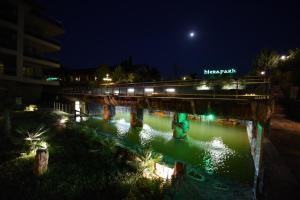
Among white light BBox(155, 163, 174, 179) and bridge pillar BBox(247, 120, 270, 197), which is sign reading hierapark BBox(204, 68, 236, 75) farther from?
white light BBox(155, 163, 174, 179)

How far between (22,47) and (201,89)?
107ft

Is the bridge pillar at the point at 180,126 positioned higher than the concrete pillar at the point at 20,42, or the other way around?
the concrete pillar at the point at 20,42

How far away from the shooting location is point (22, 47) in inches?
1299

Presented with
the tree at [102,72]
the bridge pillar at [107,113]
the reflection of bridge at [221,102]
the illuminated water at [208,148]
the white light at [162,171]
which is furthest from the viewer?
the tree at [102,72]

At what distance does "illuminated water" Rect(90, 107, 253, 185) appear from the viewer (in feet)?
48.7

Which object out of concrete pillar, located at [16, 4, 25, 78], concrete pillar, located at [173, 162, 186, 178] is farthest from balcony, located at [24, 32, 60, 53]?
concrete pillar, located at [173, 162, 186, 178]

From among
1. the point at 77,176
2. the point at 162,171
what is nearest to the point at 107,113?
the point at 162,171

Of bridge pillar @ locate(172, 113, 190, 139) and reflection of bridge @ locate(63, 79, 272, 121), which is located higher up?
reflection of bridge @ locate(63, 79, 272, 121)

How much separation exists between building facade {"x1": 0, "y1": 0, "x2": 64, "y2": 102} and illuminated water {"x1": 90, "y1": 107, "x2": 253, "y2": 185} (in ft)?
62.9

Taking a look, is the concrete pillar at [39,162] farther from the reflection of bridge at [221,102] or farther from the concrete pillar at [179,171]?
the reflection of bridge at [221,102]

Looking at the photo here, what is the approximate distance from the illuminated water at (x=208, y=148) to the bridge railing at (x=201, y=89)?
229 inches

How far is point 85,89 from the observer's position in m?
40.6

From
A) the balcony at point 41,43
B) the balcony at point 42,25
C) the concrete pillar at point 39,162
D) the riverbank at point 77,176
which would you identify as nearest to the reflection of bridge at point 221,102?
the riverbank at point 77,176

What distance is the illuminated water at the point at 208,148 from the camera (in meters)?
14.8
